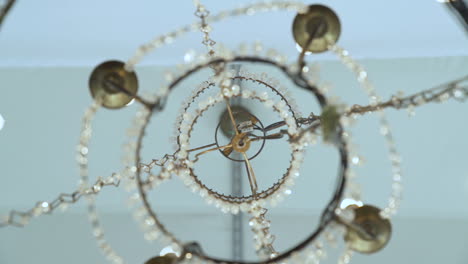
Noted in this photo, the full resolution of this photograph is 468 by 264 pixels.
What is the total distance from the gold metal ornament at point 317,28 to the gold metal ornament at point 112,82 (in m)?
0.47

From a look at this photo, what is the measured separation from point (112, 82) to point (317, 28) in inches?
22.4

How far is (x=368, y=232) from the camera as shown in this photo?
4.07ft

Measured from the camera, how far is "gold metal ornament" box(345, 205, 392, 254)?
1235 millimetres

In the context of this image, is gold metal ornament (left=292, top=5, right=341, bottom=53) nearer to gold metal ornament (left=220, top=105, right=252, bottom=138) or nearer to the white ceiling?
gold metal ornament (left=220, top=105, right=252, bottom=138)

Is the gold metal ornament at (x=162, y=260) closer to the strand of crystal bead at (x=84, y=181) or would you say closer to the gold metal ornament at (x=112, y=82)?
the strand of crystal bead at (x=84, y=181)

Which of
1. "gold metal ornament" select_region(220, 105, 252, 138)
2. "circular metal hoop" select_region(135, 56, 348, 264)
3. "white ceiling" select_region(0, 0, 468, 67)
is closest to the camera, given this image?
"circular metal hoop" select_region(135, 56, 348, 264)

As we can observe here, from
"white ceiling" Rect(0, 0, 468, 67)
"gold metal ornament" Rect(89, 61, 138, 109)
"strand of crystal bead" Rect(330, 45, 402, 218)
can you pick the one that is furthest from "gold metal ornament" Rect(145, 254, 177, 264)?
"white ceiling" Rect(0, 0, 468, 67)

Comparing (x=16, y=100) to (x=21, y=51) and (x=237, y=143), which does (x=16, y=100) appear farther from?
(x=237, y=143)

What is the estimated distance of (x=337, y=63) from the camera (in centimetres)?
326

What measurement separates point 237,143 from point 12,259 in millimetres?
2453


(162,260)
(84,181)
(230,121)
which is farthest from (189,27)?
(230,121)

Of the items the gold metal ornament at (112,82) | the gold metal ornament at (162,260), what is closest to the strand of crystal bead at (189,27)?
the gold metal ornament at (112,82)

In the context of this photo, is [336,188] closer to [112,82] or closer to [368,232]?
[368,232]

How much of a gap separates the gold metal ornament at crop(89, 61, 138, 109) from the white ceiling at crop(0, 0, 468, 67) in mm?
1579
